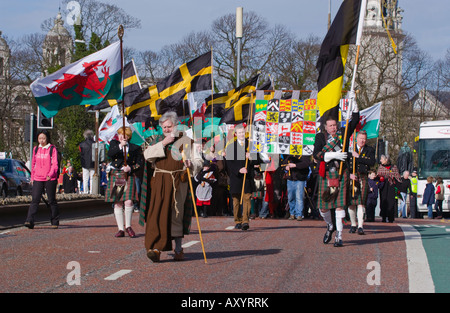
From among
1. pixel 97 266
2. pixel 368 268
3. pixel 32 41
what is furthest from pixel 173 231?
pixel 32 41

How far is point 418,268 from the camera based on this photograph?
9.26m

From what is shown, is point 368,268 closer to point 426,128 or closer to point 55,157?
point 55,157

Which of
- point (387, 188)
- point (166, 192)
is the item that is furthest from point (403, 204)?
point (166, 192)

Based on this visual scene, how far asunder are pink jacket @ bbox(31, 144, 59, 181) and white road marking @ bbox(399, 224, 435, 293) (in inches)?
256

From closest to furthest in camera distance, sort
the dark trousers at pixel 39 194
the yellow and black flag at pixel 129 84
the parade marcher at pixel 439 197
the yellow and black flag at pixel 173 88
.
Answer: the dark trousers at pixel 39 194 < the yellow and black flag at pixel 173 88 < the yellow and black flag at pixel 129 84 < the parade marcher at pixel 439 197

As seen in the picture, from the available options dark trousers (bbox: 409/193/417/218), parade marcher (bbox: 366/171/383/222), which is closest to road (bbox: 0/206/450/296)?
parade marcher (bbox: 366/171/383/222)

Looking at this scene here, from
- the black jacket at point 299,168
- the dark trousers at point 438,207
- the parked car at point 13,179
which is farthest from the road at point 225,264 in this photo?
the parked car at point 13,179

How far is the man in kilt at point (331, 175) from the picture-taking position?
1184cm

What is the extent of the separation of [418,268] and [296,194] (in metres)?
10.1

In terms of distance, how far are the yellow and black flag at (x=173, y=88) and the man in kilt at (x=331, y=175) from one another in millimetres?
4587

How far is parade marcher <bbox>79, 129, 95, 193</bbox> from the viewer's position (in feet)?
86.4

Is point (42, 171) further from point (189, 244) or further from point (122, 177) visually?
point (189, 244)

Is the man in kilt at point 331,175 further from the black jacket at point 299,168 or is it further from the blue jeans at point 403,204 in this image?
the blue jeans at point 403,204

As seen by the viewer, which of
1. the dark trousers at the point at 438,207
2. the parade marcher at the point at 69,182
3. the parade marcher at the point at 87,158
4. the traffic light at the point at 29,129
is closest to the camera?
the traffic light at the point at 29,129
